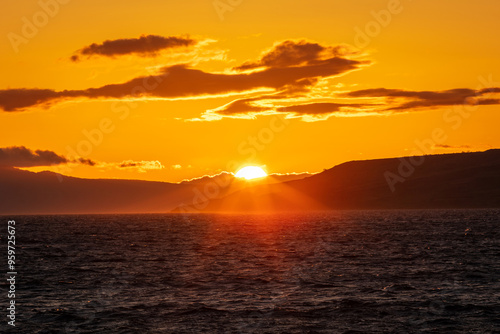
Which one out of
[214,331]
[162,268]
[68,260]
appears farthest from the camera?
[68,260]

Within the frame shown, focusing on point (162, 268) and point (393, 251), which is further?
point (393, 251)

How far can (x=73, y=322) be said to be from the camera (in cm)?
4109

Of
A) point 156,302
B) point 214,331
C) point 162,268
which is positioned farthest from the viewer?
point 162,268

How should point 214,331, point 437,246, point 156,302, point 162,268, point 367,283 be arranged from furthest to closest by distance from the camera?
point 437,246
point 162,268
point 367,283
point 156,302
point 214,331

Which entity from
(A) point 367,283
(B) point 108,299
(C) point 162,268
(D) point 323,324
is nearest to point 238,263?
(C) point 162,268

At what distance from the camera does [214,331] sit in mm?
38906

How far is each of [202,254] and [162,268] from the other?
669 inches

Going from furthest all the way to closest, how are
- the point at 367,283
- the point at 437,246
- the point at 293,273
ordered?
Result: 1. the point at 437,246
2. the point at 293,273
3. the point at 367,283

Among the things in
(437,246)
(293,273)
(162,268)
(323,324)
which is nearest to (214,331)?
(323,324)

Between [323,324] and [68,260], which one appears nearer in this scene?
[323,324]

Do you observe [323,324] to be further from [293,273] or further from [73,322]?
[293,273]

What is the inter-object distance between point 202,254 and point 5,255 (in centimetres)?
2806

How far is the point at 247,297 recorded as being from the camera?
49.7 m

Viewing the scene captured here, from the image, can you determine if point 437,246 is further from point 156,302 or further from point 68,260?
point 156,302
